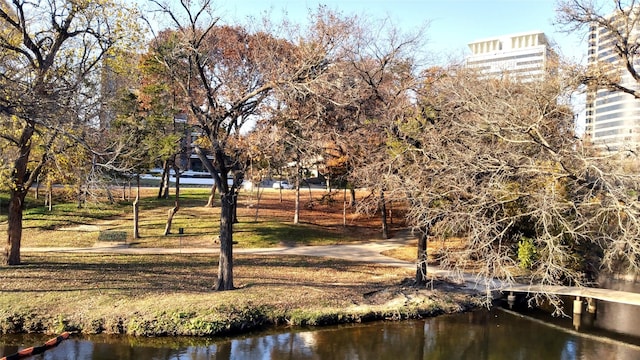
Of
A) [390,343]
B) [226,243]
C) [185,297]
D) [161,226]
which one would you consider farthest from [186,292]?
[161,226]

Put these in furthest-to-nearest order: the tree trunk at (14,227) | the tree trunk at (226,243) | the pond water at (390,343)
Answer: the tree trunk at (14,227)
the tree trunk at (226,243)
the pond water at (390,343)

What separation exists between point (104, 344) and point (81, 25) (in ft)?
33.1

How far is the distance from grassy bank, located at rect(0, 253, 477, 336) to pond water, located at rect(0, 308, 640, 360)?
0.41 meters

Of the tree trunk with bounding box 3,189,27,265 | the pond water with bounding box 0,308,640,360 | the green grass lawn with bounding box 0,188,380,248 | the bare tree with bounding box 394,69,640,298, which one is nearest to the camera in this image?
the bare tree with bounding box 394,69,640,298

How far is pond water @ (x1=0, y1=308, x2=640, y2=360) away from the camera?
1194 cm

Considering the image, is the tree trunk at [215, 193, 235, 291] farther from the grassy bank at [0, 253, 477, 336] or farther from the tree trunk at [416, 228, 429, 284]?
the tree trunk at [416, 228, 429, 284]

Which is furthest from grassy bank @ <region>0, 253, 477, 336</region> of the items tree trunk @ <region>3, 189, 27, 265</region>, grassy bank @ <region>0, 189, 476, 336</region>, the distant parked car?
the distant parked car

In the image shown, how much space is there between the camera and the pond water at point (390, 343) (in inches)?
470

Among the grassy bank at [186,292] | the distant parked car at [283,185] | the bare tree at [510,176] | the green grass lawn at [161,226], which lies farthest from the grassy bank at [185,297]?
the distant parked car at [283,185]

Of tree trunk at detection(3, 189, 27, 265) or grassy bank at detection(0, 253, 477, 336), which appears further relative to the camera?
tree trunk at detection(3, 189, 27, 265)

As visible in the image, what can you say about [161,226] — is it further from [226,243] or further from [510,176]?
[510,176]

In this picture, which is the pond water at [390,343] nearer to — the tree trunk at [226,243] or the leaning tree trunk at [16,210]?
the tree trunk at [226,243]

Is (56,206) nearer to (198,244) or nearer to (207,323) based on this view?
(198,244)

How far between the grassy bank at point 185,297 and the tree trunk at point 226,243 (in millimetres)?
479
